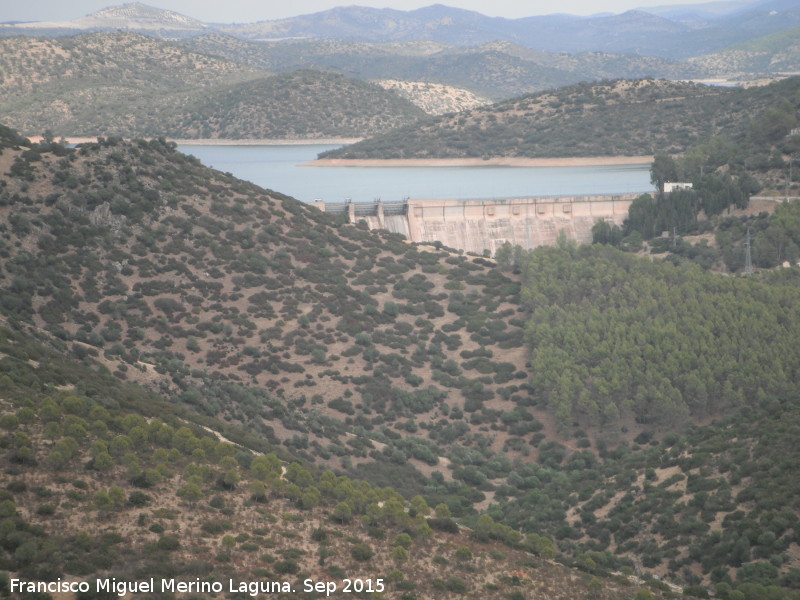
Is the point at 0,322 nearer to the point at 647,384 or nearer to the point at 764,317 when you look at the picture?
the point at 647,384

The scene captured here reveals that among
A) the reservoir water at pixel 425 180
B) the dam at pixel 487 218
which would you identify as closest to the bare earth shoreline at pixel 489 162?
the reservoir water at pixel 425 180

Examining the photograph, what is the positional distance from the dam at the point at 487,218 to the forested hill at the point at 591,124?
3359cm

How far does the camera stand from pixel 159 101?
17238cm

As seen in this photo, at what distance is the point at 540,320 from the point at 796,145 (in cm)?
4132

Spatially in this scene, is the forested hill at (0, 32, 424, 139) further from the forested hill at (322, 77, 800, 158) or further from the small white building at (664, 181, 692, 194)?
the small white building at (664, 181, 692, 194)

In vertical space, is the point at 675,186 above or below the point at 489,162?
above

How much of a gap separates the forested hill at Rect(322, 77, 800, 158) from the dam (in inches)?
1323

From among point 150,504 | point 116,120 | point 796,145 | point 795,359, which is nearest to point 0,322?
point 150,504

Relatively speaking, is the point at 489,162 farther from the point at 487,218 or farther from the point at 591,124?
the point at 487,218

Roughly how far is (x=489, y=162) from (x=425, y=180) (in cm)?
1405

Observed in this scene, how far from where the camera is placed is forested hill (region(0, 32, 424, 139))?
158625 millimetres

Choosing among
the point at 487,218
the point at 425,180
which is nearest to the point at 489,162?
the point at 425,180

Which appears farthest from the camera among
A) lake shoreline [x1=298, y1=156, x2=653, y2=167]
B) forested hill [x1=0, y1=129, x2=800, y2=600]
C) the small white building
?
lake shoreline [x1=298, y1=156, x2=653, y2=167]

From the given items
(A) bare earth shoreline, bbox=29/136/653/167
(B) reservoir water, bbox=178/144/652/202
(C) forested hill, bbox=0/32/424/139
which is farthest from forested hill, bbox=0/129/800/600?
(C) forested hill, bbox=0/32/424/139
